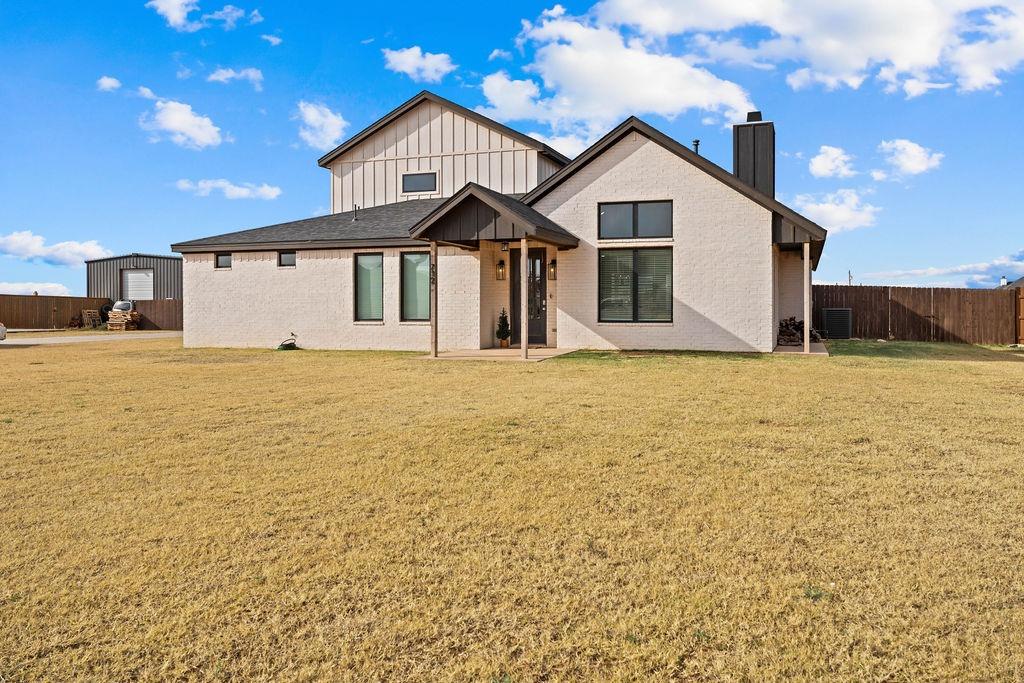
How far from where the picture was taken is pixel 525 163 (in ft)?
68.8

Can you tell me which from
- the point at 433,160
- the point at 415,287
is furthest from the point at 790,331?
the point at 433,160

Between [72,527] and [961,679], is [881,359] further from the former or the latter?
[72,527]

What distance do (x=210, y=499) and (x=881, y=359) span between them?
44.3 ft

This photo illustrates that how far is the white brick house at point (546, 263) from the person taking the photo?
1506cm

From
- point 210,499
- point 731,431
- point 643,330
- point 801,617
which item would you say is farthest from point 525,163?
point 801,617

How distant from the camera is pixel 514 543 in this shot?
→ 3531 mm

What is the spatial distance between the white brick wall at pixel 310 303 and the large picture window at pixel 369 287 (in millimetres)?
177

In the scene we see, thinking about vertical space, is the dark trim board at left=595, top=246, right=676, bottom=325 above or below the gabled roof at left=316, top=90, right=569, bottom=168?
below

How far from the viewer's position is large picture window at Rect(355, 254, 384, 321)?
58.2ft

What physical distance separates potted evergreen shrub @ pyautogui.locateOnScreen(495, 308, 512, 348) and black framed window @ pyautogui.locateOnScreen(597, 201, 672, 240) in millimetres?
3123

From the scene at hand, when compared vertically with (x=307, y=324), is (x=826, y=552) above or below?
below

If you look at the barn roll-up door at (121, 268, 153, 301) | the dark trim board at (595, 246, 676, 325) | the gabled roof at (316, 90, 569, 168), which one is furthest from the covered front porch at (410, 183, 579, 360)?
the barn roll-up door at (121, 268, 153, 301)

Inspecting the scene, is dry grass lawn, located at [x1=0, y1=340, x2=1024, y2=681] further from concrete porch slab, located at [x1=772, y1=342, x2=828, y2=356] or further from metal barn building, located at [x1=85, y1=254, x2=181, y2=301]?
metal barn building, located at [x1=85, y1=254, x2=181, y2=301]

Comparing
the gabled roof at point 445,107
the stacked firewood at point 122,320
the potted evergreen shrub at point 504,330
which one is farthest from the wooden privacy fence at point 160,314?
the potted evergreen shrub at point 504,330
